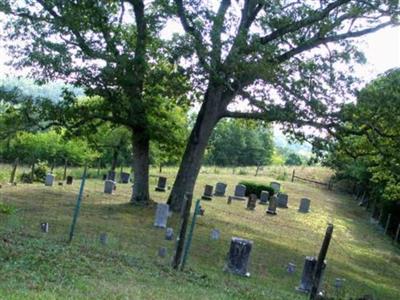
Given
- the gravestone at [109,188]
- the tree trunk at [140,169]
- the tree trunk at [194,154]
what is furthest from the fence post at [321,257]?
the gravestone at [109,188]

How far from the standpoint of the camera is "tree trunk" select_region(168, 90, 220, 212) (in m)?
23.8

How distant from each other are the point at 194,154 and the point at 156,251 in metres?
8.91

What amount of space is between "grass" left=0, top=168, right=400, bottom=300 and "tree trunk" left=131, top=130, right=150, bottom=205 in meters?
0.73

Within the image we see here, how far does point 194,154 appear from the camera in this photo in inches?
934

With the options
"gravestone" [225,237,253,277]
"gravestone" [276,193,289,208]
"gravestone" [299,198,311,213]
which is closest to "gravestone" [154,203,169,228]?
"gravestone" [225,237,253,277]

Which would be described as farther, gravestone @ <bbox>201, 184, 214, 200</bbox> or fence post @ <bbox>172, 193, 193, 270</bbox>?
gravestone @ <bbox>201, 184, 214, 200</bbox>

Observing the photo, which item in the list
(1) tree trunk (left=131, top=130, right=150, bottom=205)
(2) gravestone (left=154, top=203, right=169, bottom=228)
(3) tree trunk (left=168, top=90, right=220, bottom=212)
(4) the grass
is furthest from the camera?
(1) tree trunk (left=131, top=130, right=150, bottom=205)

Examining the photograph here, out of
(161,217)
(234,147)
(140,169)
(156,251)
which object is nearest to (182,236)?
(156,251)

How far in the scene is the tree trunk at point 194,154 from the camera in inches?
935

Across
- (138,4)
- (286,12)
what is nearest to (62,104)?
(138,4)

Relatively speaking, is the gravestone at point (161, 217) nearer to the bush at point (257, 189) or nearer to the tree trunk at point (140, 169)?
the tree trunk at point (140, 169)

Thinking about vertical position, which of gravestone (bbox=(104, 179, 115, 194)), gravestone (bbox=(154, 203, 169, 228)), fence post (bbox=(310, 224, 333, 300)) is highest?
fence post (bbox=(310, 224, 333, 300))

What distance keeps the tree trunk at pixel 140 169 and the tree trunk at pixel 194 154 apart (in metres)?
1.74

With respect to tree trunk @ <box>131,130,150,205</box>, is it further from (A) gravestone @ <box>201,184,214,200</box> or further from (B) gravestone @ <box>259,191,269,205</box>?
(B) gravestone @ <box>259,191,269,205</box>
